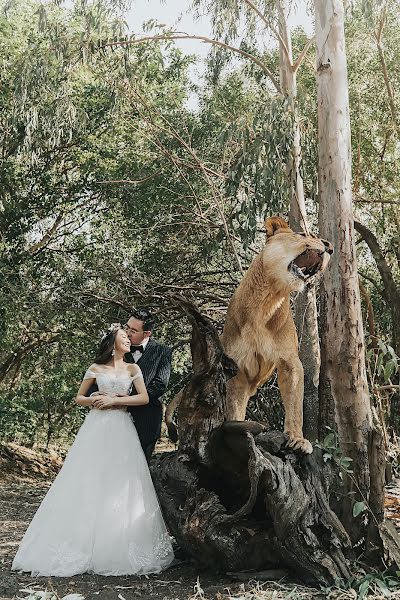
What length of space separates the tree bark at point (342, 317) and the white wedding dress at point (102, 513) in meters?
1.34

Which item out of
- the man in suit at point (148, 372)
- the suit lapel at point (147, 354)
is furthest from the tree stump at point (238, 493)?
the suit lapel at point (147, 354)

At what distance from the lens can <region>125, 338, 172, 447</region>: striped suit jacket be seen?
228 inches

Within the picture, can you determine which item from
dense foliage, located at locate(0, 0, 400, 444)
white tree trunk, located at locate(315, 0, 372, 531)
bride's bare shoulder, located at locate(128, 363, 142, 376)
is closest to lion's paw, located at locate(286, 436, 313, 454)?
white tree trunk, located at locate(315, 0, 372, 531)

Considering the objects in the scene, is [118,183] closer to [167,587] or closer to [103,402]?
[103,402]

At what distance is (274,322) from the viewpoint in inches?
195

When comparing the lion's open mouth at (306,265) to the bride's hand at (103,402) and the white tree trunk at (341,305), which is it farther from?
the bride's hand at (103,402)

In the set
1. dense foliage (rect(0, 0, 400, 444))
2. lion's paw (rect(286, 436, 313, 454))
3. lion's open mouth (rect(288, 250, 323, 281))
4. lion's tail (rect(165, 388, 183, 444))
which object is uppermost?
dense foliage (rect(0, 0, 400, 444))

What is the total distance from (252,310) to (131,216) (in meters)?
6.02

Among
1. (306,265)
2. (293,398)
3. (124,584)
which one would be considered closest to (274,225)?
(306,265)

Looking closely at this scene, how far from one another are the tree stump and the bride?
0.21 meters

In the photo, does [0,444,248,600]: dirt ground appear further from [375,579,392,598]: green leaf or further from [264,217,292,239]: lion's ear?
[264,217,292,239]: lion's ear

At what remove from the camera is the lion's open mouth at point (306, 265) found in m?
4.70

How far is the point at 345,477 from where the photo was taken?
5098 mm

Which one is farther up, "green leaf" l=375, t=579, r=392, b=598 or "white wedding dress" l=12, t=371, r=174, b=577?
"white wedding dress" l=12, t=371, r=174, b=577
